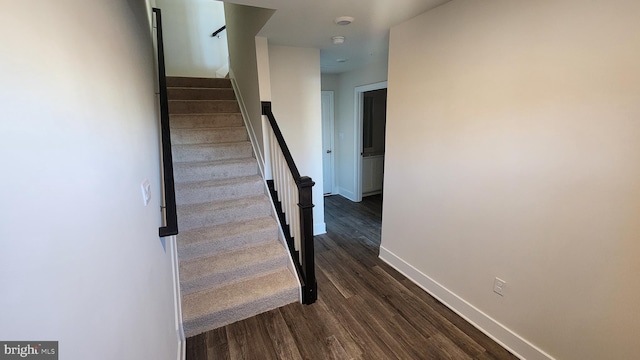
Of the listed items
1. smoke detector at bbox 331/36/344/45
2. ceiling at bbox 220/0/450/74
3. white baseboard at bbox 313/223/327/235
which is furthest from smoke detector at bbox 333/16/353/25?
white baseboard at bbox 313/223/327/235

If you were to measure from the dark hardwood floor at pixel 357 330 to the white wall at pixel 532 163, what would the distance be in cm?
21

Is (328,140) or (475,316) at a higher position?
(328,140)

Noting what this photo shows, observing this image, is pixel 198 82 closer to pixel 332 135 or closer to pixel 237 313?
pixel 332 135

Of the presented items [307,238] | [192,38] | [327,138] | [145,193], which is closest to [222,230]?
[307,238]

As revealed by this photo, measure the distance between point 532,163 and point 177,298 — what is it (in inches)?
96.4

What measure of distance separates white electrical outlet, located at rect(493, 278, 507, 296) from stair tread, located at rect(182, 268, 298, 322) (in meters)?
1.46

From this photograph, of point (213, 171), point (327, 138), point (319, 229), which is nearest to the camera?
point (213, 171)

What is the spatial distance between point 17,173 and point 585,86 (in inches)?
79.1

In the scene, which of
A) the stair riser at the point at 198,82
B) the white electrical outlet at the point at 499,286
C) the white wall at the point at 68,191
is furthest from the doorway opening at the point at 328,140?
the white wall at the point at 68,191

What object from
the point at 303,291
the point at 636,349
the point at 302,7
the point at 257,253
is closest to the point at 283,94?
the point at 302,7

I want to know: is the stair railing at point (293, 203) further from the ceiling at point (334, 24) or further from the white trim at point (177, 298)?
the white trim at point (177, 298)

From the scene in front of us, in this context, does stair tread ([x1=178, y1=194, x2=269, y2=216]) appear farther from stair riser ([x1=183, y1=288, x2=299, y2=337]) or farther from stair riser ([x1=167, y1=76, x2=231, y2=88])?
stair riser ([x1=167, y1=76, x2=231, y2=88])

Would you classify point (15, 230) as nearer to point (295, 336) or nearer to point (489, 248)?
point (295, 336)

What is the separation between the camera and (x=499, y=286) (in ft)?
5.83
